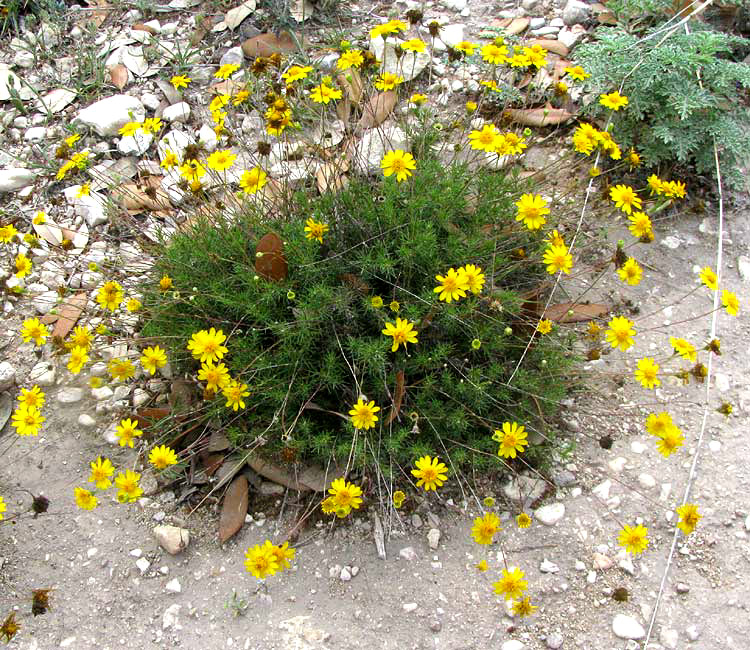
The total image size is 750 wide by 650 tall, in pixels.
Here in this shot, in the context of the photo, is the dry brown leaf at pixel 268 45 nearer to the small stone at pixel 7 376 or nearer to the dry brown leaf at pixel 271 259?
the dry brown leaf at pixel 271 259

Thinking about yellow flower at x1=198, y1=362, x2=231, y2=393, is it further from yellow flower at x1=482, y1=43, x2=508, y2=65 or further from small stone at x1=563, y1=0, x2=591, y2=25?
small stone at x1=563, y1=0, x2=591, y2=25

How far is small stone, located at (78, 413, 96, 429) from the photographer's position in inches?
120

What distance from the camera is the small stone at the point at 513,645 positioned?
2.36 metres

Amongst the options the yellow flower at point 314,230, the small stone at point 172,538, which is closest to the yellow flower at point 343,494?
the small stone at point 172,538

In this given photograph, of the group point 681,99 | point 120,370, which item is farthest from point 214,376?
point 681,99

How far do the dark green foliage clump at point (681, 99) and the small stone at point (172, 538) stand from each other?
116 inches

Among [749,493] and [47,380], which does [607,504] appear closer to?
[749,493]

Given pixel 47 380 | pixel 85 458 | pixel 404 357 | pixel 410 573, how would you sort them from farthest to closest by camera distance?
pixel 47 380 → pixel 85 458 → pixel 404 357 → pixel 410 573

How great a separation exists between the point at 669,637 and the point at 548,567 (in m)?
0.46

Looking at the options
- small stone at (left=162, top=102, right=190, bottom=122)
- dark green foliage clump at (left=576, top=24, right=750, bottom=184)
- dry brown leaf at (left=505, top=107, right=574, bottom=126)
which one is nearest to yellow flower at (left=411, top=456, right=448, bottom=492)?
dark green foliage clump at (left=576, top=24, right=750, bottom=184)

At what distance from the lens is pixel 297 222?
298 cm

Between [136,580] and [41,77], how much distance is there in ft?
11.8

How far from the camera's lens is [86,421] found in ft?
10.0

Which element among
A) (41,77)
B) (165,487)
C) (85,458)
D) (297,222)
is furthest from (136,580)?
(41,77)
